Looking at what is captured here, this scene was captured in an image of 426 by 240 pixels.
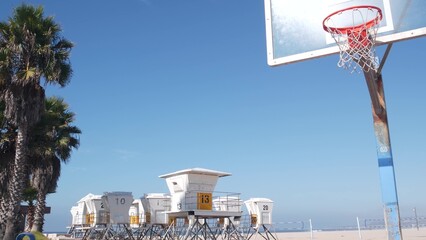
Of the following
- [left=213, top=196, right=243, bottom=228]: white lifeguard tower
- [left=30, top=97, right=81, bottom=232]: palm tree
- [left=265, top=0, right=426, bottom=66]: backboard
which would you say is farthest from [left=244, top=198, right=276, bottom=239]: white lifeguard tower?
[left=265, top=0, right=426, bottom=66]: backboard

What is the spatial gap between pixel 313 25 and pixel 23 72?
47.3ft

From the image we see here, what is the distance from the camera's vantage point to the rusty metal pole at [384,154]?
405 inches

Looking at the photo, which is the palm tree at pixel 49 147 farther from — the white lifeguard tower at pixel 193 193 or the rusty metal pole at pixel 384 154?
the rusty metal pole at pixel 384 154

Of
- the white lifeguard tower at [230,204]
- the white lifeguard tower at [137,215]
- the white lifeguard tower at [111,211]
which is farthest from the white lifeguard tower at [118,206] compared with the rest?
the white lifeguard tower at [230,204]

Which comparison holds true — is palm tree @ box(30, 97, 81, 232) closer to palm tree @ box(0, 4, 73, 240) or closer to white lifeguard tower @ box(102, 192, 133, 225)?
palm tree @ box(0, 4, 73, 240)

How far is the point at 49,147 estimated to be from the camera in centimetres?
2270

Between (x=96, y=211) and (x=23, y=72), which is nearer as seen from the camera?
(x=23, y=72)

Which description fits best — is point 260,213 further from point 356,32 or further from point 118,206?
point 356,32

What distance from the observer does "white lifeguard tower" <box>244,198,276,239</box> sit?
28216 millimetres

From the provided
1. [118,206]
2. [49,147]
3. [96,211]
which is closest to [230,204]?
[118,206]

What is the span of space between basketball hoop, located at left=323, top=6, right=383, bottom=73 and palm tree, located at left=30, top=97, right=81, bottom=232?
1677 cm

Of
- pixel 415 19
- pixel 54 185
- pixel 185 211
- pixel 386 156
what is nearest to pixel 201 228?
pixel 185 211

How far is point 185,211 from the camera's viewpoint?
73.8ft

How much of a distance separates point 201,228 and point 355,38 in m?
16.9
